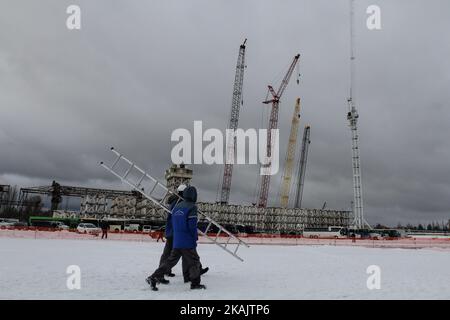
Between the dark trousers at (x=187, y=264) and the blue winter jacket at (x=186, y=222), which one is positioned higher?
the blue winter jacket at (x=186, y=222)

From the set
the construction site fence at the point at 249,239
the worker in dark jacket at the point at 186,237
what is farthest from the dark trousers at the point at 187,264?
the construction site fence at the point at 249,239

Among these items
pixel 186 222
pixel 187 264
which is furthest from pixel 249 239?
pixel 186 222

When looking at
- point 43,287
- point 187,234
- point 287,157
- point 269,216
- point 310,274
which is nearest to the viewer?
point 43,287

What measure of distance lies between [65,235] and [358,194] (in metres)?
69.9

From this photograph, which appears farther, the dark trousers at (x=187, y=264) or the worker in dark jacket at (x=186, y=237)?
the worker in dark jacket at (x=186, y=237)

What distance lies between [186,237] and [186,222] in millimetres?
326

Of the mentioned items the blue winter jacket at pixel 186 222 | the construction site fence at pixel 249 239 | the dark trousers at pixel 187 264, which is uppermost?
the blue winter jacket at pixel 186 222

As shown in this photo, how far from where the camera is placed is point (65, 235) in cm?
3400

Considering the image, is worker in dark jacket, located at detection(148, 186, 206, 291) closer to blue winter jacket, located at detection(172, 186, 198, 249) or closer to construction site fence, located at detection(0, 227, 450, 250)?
blue winter jacket, located at detection(172, 186, 198, 249)

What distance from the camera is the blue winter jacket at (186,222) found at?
829 centimetres

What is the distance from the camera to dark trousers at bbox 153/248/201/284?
7.93 metres

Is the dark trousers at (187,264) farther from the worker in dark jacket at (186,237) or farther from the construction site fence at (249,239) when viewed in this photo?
the construction site fence at (249,239)
